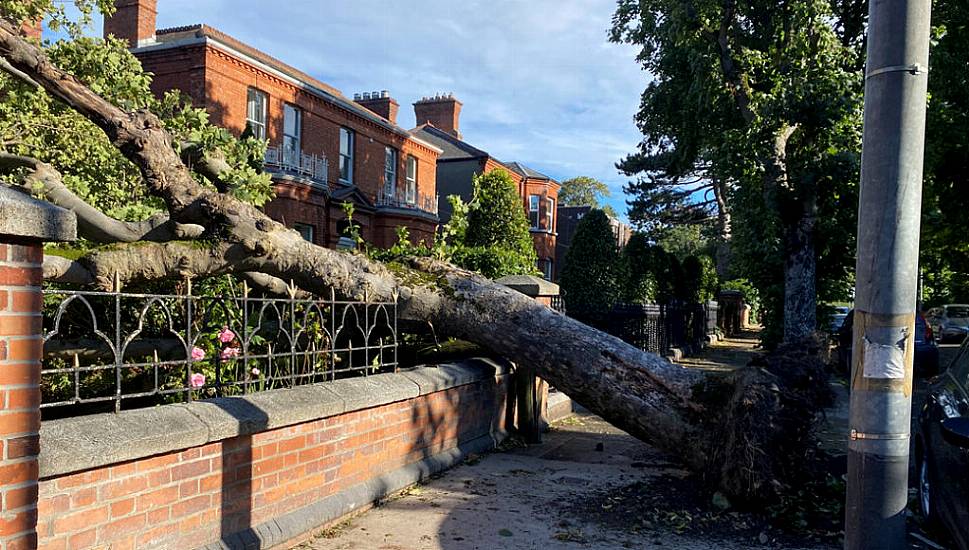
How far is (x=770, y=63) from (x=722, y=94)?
1.13m

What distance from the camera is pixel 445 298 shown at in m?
7.53

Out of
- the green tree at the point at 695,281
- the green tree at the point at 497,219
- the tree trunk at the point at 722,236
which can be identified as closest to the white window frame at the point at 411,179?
the green tree at the point at 497,219

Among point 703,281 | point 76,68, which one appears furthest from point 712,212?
point 76,68

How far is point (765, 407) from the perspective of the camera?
5621 millimetres

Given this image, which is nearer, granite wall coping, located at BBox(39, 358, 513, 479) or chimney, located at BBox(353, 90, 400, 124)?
granite wall coping, located at BBox(39, 358, 513, 479)

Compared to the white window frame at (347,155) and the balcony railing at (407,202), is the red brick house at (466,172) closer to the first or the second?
the balcony railing at (407,202)

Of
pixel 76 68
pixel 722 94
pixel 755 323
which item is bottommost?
pixel 755 323

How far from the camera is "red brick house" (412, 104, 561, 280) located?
117ft

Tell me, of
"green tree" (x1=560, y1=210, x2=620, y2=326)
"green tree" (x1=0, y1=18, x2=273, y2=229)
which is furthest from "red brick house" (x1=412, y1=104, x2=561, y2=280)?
"green tree" (x1=0, y1=18, x2=273, y2=229)

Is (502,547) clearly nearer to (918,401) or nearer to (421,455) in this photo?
(421,455)

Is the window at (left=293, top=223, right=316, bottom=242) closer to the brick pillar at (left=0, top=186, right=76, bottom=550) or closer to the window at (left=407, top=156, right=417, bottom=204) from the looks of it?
the window at (left=407, top=156, right=417, bottom=204)

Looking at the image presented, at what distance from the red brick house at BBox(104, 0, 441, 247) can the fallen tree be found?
468 inches

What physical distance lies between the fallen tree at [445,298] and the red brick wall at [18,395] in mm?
2963

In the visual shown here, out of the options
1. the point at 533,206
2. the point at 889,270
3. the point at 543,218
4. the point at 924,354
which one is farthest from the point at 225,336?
the point at 533,206
